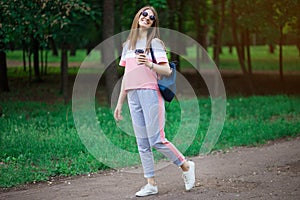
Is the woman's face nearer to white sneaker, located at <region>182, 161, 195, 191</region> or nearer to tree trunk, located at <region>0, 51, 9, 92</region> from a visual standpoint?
white sneaker, located at <region>182, 161, 195, 191</region>

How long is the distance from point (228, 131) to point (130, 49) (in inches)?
210

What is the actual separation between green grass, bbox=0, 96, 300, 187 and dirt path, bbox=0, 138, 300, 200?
56cm

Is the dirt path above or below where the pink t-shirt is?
below

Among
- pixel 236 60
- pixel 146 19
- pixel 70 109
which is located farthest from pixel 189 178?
pixel 236 60

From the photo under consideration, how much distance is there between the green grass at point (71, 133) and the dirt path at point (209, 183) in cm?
56

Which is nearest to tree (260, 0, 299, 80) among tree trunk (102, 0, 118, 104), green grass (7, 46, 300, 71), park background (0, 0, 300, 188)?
park background (0, 0, 300, 188)

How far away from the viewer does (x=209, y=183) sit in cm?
699

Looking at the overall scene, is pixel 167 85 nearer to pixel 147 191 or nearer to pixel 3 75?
pixel 147 191

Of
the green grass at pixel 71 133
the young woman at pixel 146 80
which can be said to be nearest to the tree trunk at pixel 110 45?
the green grass at pixel 71 133

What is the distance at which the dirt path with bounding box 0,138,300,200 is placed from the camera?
21.1ft

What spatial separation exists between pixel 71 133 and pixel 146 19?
4886 mm

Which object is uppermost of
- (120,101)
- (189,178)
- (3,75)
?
(120,101)

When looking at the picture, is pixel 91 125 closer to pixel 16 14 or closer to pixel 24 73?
pixel 16 14

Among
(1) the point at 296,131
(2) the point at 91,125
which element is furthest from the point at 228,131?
(2) the point at 91,125
